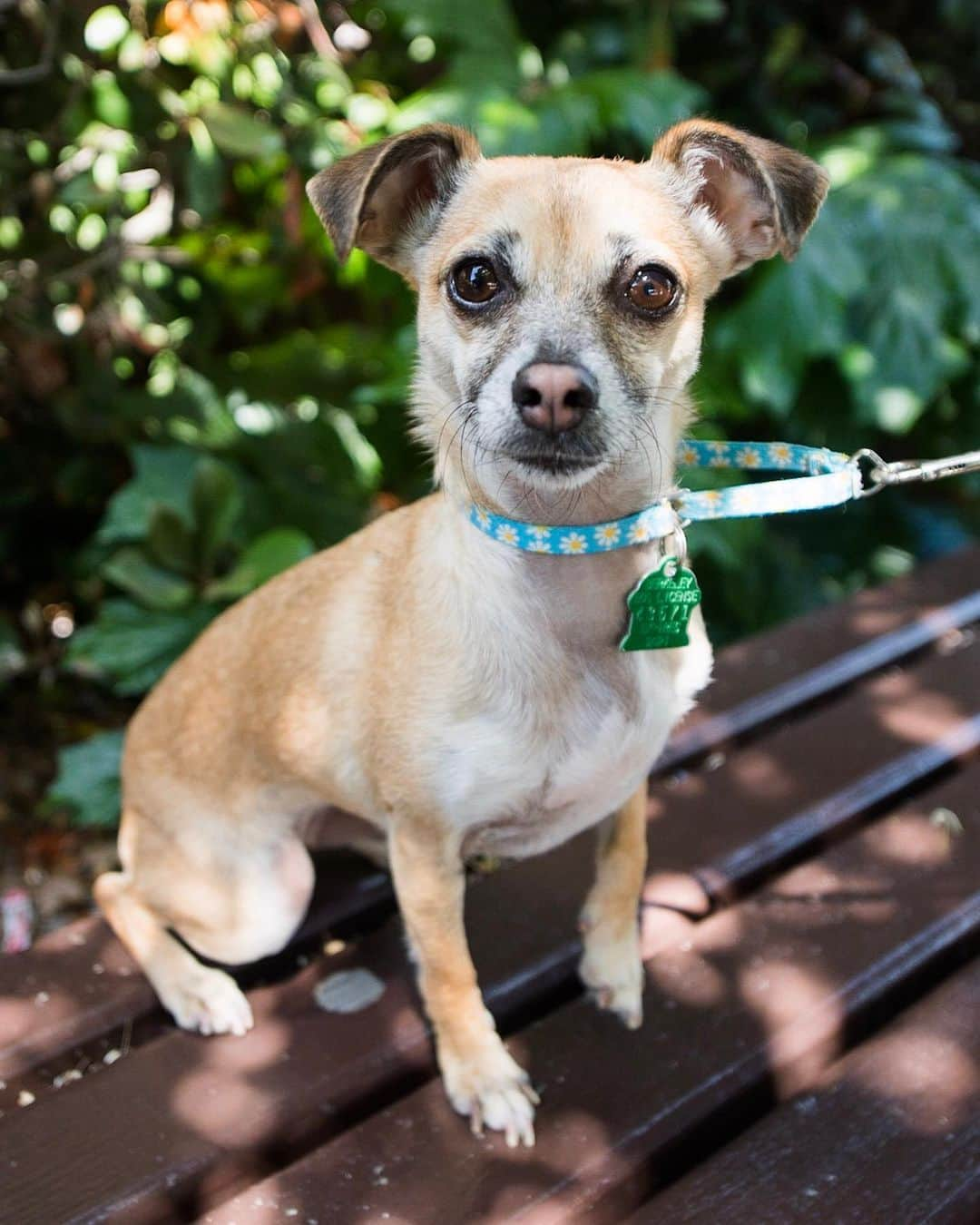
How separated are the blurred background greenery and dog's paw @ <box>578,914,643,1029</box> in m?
1.24

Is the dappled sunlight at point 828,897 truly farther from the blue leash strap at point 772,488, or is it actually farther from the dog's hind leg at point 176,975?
the dog's hind leg at point 176,975

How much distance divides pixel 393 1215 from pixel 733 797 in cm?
107

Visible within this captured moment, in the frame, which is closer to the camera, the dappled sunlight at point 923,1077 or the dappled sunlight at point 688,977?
the dappled sunlight at point 923,1077

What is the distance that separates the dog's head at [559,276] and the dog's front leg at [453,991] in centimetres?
51

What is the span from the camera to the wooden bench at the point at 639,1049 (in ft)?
5.21

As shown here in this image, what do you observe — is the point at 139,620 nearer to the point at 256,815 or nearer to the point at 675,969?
the point at 256,815

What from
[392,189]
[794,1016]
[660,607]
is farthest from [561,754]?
[392,189]

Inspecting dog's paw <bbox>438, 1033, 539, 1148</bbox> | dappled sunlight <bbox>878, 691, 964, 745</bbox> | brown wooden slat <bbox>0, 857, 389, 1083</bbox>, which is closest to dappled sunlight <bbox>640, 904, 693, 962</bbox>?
dog's paw <bbox>438, 1033, 539, 1148</bbox>

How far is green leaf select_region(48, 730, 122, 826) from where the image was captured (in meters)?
2.65

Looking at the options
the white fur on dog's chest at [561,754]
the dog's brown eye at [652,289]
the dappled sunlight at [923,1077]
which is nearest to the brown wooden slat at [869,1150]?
the dappled sunlight at [923,1077]

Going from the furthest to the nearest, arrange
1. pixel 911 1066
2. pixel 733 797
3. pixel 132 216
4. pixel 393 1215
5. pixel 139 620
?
pixel 132 216
pixel 139 620
pixel 733 797
pixel 911 1066
pixel 393 1215

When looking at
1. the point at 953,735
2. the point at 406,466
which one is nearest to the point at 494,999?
the point at 953,735

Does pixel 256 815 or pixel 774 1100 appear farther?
pixel 256 815

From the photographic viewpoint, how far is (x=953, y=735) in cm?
246
